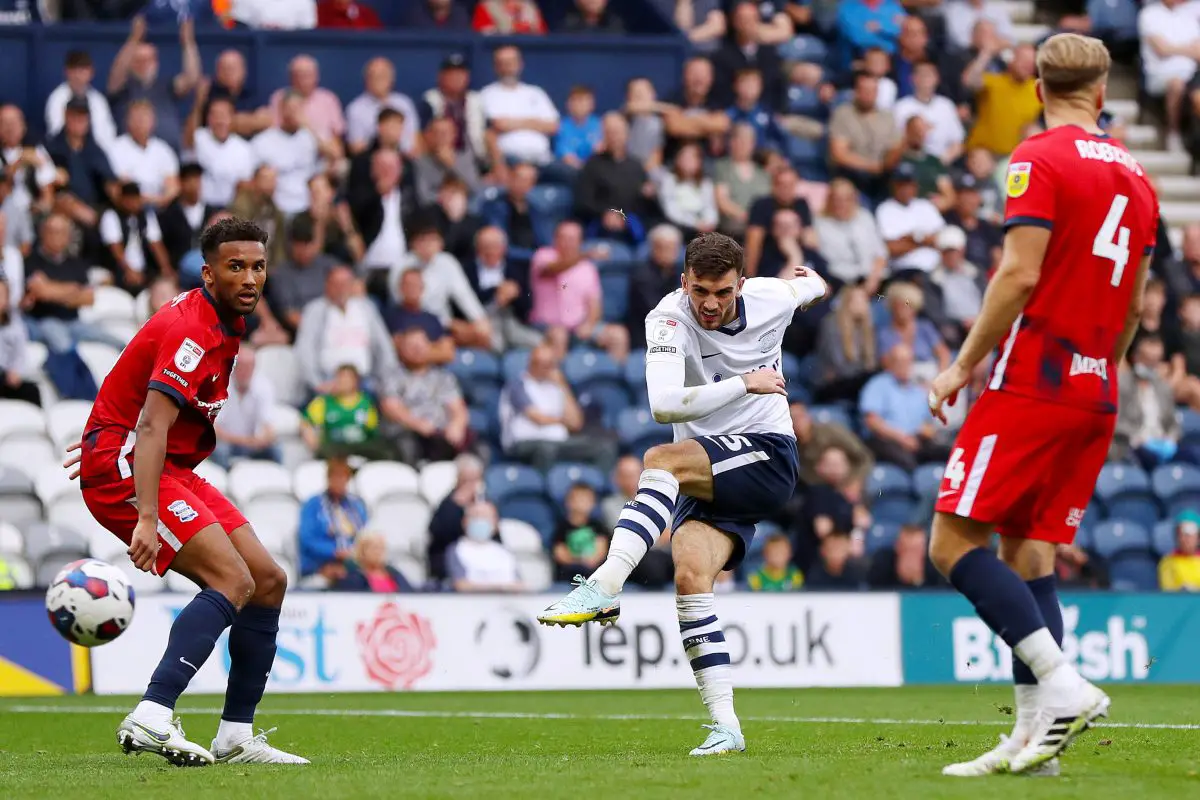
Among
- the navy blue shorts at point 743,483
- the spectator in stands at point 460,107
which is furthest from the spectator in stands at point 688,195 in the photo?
the navy blue shorts at point 743,483

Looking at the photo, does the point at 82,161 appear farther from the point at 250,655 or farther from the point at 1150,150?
the point at 1150,150

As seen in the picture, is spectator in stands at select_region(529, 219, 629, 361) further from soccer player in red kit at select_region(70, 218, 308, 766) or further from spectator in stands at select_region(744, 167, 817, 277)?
soccer player in red kit at select_region(70, 218, 308, 766)

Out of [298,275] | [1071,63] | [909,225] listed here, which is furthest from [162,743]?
[909,225]

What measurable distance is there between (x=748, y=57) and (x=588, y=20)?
174 centimetres

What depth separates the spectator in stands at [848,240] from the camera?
18.1 meters

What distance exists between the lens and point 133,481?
7895mm

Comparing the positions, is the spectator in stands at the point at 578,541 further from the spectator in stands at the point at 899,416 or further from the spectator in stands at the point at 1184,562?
the spectator in stands at the point at 1184,562

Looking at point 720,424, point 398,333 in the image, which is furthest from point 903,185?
point 720,424

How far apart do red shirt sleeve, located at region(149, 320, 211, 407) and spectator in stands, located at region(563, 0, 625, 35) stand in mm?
12689

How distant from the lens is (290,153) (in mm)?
17469

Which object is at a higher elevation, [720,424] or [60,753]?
[720,424]

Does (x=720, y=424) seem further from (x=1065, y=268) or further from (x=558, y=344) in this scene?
(x=558, y=344)

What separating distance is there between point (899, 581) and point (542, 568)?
2921 mm

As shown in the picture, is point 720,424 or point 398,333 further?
point 398,333
